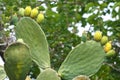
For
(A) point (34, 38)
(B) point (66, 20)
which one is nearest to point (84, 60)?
(A) point (34, 38)

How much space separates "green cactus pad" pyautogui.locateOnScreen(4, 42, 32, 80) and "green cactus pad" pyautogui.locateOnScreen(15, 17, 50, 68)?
0.23 m

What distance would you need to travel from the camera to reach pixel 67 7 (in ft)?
15.5

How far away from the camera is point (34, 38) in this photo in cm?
100

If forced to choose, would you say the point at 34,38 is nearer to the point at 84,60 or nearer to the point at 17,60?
the point at 84,60

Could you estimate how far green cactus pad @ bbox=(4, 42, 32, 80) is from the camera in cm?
70

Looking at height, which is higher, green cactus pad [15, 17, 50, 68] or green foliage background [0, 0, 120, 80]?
green cactus pad [15, 17, 50, 68]

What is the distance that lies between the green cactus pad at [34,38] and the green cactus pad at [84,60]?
6 cm

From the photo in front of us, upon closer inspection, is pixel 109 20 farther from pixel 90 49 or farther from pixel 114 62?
pixel 90 49

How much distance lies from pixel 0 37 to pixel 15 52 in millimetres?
1723

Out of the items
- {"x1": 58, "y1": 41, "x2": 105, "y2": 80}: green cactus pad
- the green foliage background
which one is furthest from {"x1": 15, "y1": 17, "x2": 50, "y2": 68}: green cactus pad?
the green foliage background

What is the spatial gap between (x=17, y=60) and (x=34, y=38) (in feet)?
0.95

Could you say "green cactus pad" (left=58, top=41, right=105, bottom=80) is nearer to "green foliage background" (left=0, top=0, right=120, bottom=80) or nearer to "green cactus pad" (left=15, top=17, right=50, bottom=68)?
"green cactus pad" (left=15, top=17, right=50, bottom=68)

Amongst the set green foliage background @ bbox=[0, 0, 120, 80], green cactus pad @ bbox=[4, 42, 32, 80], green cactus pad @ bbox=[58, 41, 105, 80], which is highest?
green cactus pad @ bbox=[4, 42, 32, 80]

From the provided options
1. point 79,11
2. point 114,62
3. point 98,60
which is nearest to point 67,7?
point 79,11
